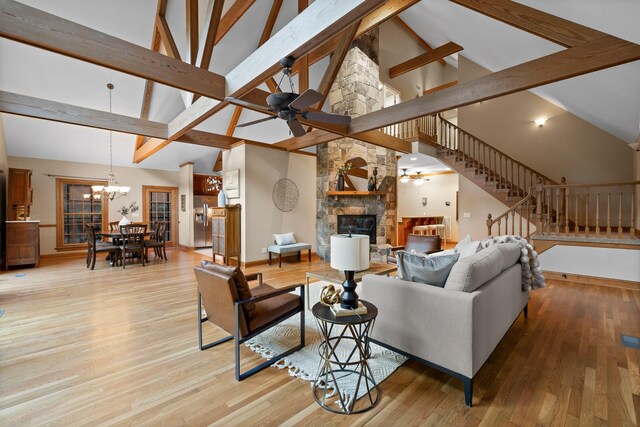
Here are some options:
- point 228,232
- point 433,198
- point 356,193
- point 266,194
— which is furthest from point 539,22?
point 433,198

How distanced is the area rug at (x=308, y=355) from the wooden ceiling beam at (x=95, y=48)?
9.43 feet

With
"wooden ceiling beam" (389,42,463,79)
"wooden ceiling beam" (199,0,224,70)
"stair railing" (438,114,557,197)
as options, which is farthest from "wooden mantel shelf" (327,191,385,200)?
"wooden ceiling beam" (389,42,463,79)

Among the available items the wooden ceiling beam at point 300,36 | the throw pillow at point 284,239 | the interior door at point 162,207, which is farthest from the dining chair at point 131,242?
the wooden ceiling beam at point 300,36

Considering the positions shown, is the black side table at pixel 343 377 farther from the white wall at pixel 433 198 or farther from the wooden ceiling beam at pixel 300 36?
the white wall at pixel 433 198

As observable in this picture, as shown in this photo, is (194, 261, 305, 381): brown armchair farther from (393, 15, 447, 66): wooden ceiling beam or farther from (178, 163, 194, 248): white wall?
(393, 15, 447, 66): wooden ceiling beam

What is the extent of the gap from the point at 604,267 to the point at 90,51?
7.80 meters

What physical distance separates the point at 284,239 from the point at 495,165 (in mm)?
5801

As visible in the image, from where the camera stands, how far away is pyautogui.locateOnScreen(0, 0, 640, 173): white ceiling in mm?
3432

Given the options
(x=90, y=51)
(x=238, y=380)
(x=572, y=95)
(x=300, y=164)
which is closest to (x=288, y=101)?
(x=90, y=51)

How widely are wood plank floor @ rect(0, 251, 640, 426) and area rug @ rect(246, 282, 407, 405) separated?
0.09m

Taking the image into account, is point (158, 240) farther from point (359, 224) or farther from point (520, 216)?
point (520, 216)

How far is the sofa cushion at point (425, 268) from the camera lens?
7.18 ft

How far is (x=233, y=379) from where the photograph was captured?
218 centimetres

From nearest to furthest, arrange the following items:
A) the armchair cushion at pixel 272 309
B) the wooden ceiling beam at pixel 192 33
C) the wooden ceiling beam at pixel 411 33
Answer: the armchair cushion at pixel 272 309
the wooden ceiling beam at pixel 192 33
the wooden ceiling beam at pixel 411 33
